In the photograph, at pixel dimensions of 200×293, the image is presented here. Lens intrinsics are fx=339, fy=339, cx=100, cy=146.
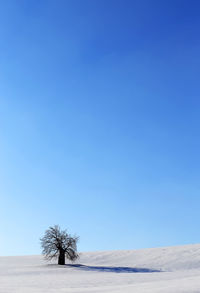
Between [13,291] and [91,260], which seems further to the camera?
[91,260]

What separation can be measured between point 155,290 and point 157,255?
38448 millimetres

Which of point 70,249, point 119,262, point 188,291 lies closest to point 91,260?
point 119,262

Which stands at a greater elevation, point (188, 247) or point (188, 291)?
point (188, 247)

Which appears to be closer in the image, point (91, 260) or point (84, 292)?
point (84, 292)

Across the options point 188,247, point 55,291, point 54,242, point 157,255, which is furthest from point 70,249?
point 55,291

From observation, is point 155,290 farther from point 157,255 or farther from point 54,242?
point 157,255

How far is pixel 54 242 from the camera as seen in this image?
45.3 metres

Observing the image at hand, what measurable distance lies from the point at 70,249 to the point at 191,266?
51.7ft

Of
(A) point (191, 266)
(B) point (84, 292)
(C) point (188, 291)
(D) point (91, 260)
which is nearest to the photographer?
(C) point (188, 291)

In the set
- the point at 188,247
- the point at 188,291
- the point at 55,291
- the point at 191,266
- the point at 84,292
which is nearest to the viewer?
the point at 188,291

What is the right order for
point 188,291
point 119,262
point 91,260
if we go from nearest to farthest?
point 188,291, point 119,262, point 91,260

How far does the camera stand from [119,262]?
48906 millimetres

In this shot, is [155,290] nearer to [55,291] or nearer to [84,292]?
[84,292]

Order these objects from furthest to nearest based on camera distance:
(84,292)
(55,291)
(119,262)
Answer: (119,262) < (55,291) < (84,292)
